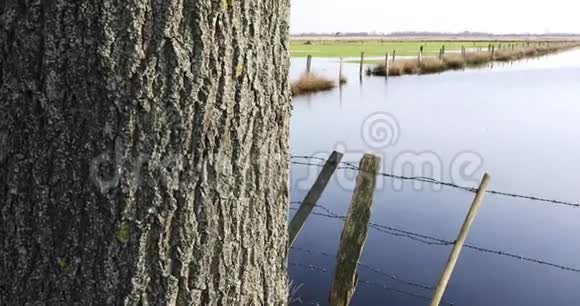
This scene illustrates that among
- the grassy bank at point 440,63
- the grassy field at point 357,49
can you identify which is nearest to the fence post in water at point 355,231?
the grassy bank at point 440,63

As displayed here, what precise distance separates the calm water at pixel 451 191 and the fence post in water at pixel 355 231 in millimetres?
2057

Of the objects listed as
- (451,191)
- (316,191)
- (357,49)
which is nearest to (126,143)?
(316,191)

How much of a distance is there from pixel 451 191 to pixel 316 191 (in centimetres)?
501

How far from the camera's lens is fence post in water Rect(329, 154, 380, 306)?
101 inches

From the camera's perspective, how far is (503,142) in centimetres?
1027

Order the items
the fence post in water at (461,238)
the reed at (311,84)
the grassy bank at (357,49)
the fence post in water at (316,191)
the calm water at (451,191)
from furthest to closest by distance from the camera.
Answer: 1. the grassy bank at (357,49)
2. the reed at (311,84)
3. the calm water at (451,191)
4. the fence post in water at (316,191)
5. the fence post in water at (461,238)

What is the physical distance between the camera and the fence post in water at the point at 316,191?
9.22 feet

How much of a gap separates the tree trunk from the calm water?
151 inches

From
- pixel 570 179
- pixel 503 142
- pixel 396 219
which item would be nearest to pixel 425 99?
pixel 503 142

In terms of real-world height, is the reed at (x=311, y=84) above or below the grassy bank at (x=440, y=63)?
below

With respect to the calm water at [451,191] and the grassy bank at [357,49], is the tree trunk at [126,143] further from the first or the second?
the grassy bank at [357,49]

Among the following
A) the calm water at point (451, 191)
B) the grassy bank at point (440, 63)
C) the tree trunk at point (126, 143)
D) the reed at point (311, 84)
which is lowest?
the calm water at point (451, 191)

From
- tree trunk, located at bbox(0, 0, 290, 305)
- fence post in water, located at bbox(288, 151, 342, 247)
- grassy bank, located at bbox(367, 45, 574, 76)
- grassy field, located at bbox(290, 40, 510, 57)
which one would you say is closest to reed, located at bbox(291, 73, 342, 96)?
grassy bank, located at bbox(367, 45, 574, 76)

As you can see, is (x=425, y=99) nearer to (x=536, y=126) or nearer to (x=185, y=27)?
(x=536, y=126)
